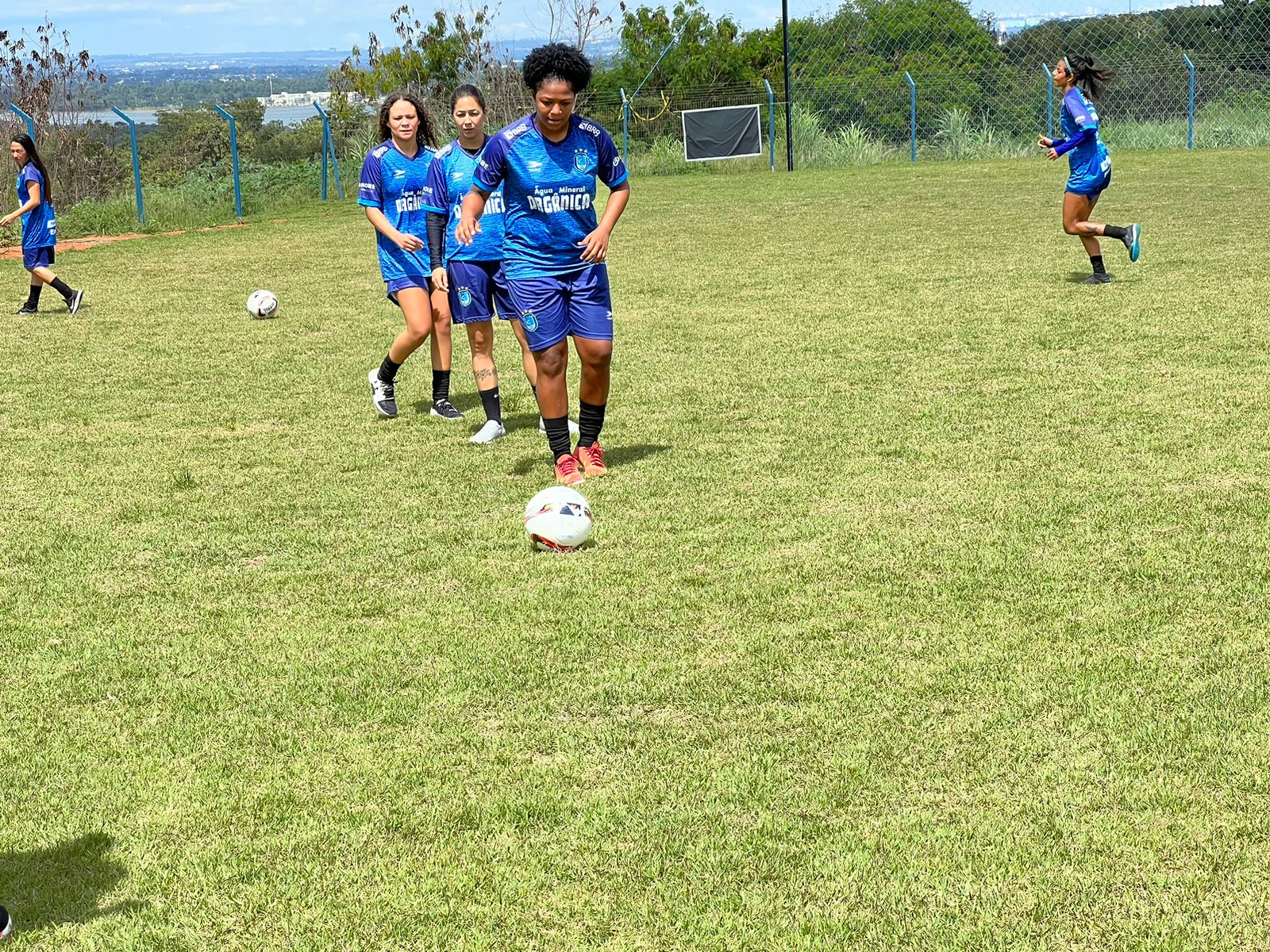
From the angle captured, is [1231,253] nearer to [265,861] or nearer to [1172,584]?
[1172,584]

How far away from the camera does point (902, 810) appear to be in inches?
143

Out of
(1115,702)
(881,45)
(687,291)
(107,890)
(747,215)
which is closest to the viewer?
(107,890)

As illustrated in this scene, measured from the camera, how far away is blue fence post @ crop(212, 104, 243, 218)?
24.4m

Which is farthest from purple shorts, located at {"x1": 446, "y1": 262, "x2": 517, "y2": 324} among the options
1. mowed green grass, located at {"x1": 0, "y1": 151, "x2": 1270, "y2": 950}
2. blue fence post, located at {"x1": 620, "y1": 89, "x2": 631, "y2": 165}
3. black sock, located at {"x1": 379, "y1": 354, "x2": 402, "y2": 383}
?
blue fence post, located at {"x1": 620, "y1": 89, "x2": 631, "y2": 165}

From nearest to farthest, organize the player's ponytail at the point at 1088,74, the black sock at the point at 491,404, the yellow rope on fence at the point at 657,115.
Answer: the black sock at the point at 491,404 < the player's ponytail at the point at 1088,74 < the yellow rope on fence at the point at 657,115

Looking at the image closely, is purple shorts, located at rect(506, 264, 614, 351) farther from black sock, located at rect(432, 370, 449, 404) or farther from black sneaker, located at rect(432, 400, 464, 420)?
black sock, located at rect(432, 370, 449, 404)

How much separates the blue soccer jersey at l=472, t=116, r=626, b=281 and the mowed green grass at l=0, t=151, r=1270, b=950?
3.90 feet

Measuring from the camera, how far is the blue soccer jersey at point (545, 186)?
6746 millimetres

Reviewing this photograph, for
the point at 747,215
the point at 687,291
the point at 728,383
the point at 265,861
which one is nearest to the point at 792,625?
the point at 265,861

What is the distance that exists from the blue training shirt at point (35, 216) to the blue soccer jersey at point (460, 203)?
25.6 ft

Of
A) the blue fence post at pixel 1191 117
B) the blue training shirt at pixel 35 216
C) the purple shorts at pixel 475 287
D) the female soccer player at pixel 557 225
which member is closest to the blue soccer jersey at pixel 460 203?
the purple shorts at pixel 475 287

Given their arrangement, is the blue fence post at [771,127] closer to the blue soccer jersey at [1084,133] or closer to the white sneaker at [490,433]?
the blue soccer jersey at [1084,133]

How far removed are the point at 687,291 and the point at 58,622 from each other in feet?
30.3

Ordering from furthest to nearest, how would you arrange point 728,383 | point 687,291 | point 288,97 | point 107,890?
point 288,97
point 687,291
point 728,383
point 107,890
